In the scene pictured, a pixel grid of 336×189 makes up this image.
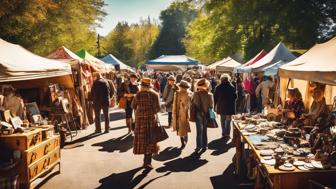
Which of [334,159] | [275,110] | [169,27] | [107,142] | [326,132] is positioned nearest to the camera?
[334,159]

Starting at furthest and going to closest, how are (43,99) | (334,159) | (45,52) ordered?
(45,52) → (43,99) → (334,159)

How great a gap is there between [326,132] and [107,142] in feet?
21.6

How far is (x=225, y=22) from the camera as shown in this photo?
28.2 meters

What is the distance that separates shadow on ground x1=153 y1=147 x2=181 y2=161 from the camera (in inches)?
345

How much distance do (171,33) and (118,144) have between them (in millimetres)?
60178

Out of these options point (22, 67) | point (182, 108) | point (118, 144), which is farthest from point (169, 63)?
point (22, 67)

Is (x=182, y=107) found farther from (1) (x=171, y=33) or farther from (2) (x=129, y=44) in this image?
(2) (x=129, y=44)

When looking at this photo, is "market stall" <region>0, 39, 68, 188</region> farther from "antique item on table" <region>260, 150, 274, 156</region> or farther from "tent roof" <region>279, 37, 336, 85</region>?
"tent roof" <region>279, 37, 336, 85</region>

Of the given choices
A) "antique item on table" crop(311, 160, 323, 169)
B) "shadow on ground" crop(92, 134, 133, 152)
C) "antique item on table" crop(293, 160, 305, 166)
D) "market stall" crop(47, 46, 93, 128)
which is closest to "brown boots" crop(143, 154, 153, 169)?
"shadow on ground" crop(92, 134, 133, 152)

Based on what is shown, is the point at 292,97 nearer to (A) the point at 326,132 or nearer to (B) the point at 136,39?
(A) the point at 326,132

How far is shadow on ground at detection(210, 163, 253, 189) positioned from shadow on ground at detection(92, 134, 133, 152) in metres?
3.14

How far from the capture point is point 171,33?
69062 millimetres

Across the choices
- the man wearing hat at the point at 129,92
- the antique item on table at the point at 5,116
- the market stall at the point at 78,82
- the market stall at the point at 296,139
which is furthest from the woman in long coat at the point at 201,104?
the market stall at the point at 78,82

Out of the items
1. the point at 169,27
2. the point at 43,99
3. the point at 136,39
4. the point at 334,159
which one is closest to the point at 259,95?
the point at 43,99
